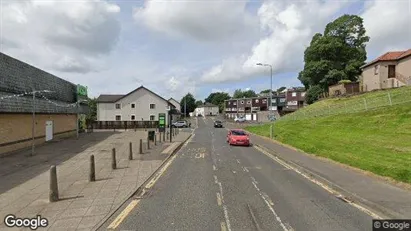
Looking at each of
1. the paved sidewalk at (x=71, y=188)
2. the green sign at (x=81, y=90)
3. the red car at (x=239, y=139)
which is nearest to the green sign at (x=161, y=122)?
the red car at (x=239, y=139)

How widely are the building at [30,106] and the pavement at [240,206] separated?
14655mm

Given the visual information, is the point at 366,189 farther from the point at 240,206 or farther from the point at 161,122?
the point at 161,122

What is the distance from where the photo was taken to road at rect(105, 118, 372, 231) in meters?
8.62

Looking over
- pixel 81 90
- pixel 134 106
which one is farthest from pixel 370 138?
pixel 134 106

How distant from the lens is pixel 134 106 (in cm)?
8819

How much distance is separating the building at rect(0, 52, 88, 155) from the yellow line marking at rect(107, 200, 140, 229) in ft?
53.1

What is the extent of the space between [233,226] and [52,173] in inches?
231

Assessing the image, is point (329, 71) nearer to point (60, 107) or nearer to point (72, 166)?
point (60, 107)

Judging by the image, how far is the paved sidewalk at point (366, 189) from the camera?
9875mm

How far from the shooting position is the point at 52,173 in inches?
438

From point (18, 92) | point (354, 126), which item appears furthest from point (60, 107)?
point (354, 126)

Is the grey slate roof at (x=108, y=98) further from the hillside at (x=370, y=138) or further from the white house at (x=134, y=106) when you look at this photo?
the hillside at (x=370, y=138)

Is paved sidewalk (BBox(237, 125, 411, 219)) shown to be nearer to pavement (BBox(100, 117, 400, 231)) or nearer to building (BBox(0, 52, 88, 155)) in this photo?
pavement (BBox(100, 117, 400, 231))

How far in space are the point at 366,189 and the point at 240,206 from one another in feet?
15.6
